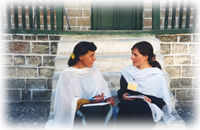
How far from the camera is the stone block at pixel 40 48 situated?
17.6 feet

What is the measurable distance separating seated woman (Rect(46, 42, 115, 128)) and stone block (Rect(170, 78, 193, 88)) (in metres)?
2.51

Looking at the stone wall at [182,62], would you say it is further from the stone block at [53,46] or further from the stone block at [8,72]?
the stone block at [8,72]

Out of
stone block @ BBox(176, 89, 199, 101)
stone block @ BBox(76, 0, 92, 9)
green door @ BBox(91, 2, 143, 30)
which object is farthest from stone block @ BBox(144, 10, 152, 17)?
stone block @ BBox(176, 89, 199, 101)

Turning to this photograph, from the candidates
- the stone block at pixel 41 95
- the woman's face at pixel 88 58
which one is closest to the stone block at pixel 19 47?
the stone block at pixel 41 95

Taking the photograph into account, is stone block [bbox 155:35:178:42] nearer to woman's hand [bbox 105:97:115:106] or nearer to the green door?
the green door

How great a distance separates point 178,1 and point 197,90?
2.03 metres

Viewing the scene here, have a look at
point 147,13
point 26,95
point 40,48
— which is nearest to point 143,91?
point 40,48

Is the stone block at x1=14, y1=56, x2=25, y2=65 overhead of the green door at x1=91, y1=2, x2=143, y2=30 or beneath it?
beneath

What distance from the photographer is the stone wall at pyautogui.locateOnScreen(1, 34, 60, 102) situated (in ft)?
17.6

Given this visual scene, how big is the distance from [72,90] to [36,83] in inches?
96.8

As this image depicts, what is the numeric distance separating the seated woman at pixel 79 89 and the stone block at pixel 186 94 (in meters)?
2.65

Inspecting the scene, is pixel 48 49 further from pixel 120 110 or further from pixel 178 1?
pixel 178 1

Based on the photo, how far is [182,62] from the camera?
5383 millimetres

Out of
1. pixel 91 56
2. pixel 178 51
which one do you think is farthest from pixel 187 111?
pixel 91 56
